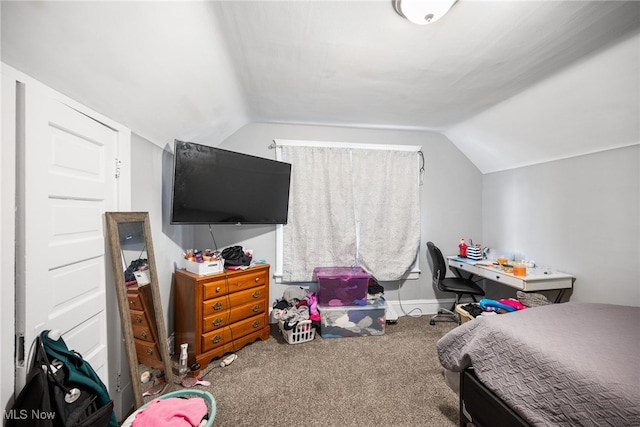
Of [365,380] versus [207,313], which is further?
[207,313]

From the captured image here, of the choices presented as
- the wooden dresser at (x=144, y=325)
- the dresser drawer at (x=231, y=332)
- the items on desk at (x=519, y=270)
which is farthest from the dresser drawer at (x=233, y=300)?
the items on desk at (x=519, y=270)

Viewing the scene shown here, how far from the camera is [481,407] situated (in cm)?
140

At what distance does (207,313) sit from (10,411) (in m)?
1.26

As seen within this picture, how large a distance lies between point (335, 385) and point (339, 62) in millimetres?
2475

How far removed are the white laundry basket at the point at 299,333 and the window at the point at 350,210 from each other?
605 mm

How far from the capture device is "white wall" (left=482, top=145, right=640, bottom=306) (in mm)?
2141

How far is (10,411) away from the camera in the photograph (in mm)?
955

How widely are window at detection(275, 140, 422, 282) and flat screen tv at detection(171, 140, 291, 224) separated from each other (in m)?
0.30

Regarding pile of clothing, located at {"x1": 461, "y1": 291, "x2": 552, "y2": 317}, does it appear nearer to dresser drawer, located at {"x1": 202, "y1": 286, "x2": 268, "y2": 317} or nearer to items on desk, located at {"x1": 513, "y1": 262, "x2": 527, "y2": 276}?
items on desk, located at {"x1": 513, "y1": 262, "x2": 527, "y2": 276}

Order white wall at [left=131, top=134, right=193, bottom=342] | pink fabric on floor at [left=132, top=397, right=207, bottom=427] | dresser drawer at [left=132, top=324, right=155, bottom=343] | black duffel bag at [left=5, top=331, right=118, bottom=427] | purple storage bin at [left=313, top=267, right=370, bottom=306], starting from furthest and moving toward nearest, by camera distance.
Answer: purple storage bin at [left=313, top=267, right=370, bottom=306], white wall at [left=131, top=134, right=193, bottom=342], dresser drawer at [left=132, top=324, right=155, bottom=343], pink fabric on floor at [left=132, top=397, right=207, bottom=427], black duffel bag at [left=5, top=331, right=118, bottom=427]

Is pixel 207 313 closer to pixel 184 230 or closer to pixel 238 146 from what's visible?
pixel 184 230

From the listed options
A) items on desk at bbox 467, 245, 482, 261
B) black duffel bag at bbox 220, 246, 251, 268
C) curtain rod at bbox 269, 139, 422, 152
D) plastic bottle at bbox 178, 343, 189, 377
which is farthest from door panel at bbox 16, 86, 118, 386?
items on desk at bbox 467, 245, 482, 261

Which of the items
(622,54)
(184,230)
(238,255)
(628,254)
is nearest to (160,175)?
(184,230)

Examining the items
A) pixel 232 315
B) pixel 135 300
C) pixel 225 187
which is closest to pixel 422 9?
pixel 225 187
